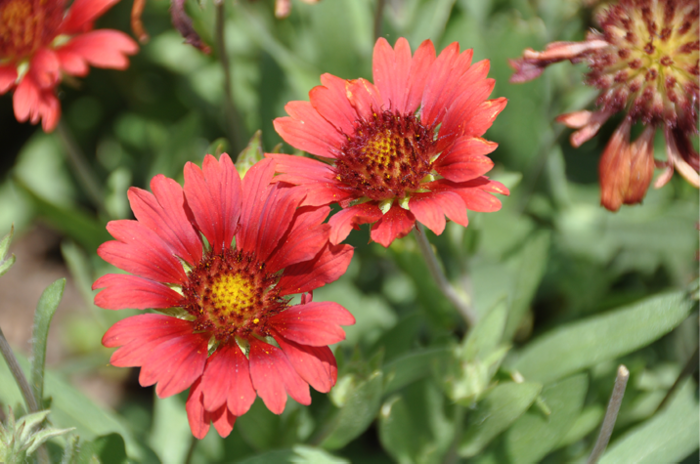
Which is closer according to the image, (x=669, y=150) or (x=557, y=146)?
(x=669, y=150)

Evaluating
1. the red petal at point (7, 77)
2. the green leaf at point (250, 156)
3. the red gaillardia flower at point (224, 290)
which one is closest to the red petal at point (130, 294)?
the red gaillardia flower at point (224, 290)

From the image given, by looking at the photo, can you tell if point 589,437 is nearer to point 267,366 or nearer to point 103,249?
point 267,366

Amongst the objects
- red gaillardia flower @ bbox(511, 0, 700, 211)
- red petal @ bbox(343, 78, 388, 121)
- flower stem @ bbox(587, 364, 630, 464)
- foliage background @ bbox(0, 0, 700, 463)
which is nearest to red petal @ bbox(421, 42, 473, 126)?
red petal @ bbox(343, 78, 388, 121)

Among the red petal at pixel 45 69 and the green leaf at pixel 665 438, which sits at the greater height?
the red petal at pixel 45 69

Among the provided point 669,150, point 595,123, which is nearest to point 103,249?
point 595,123

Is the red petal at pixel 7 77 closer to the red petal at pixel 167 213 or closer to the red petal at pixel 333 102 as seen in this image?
the red petal at pixel 167 213

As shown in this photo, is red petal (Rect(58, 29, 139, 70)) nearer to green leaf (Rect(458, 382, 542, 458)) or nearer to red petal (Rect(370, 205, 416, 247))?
A: red petal (Rect(370, 205, 416, 247))
